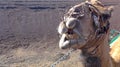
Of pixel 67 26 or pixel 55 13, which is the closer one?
pixel 67 26

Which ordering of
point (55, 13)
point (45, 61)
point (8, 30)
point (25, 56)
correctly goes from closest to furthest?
point (45, 61) → point (25, 56) → point (8, 30) → point (55, 13)

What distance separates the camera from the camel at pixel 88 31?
1509 mm

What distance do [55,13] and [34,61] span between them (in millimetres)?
3935

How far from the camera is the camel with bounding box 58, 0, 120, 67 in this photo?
1509mm

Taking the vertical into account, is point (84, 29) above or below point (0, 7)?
above

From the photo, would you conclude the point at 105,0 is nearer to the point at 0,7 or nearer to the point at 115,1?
the point at 115,1

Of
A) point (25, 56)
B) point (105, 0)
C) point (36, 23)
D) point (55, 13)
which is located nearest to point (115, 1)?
point (105, 0)

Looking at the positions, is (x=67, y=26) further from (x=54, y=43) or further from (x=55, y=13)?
(x=55, y=13)

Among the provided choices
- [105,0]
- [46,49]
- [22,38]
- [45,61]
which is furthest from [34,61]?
[105,0]

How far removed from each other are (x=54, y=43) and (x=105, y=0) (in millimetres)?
3395

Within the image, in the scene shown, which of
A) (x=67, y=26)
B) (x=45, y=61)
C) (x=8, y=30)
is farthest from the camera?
(x=8, y=30)

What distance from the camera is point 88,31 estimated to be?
158 centimetres

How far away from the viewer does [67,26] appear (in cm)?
150

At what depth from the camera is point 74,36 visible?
1.51m
